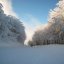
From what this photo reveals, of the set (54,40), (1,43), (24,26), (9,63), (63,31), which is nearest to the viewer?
(9,63)

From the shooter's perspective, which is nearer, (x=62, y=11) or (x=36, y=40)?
(x=62, y=11)

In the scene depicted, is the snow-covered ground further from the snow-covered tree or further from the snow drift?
the snow-covered tree

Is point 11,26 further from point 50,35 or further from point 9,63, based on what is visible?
point 9,63

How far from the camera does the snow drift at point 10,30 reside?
13.2 metres

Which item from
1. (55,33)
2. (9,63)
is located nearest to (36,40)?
(55,33)

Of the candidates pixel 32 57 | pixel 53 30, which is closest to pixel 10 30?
pixel 53 30

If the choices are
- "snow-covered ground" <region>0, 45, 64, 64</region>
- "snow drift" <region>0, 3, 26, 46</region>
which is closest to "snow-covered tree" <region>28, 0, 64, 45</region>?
"snow drift" <region>0, 3, 26, 46</region>

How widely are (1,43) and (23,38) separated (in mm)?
4540

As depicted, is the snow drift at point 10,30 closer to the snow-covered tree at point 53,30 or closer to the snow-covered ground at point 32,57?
the snow-covered tree at point 53,30

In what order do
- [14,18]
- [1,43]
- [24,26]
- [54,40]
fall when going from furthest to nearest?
[24,26], [14,18], [54,40], [1,43]

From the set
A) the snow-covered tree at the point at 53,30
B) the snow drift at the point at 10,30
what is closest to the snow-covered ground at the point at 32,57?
the snow drift at the point at 10,30

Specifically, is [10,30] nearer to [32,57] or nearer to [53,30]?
[53,30]

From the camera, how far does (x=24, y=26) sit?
56.7ft

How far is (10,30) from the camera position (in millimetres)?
14867
